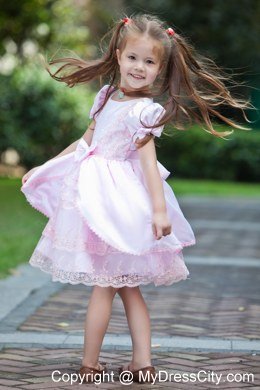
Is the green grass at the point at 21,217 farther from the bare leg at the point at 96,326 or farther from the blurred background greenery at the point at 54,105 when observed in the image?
the bare leg at the point at 96,326

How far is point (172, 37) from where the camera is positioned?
4.21 metres

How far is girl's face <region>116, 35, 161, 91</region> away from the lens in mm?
4121

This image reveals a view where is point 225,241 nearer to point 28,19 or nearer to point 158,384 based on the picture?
point 158,384

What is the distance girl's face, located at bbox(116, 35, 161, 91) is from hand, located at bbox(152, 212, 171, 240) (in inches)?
23.7

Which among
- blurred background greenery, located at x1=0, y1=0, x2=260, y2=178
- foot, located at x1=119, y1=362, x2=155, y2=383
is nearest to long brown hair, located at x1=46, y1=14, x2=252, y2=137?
foot, located at x1=119, y1=362, x2=155, y2=383

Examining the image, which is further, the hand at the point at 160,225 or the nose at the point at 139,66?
the nose at the point at 139,66

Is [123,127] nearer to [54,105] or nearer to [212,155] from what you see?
[54,105]

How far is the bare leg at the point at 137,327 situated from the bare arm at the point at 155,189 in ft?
1.28

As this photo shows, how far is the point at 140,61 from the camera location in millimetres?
4133

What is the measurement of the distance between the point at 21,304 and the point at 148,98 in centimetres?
224

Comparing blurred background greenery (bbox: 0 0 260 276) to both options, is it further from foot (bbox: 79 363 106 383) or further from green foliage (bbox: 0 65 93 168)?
foot (bbox: 79 363 106 383)

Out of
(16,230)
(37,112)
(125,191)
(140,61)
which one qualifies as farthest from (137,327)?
(37,112)

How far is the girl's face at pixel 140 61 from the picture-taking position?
412 centimetres

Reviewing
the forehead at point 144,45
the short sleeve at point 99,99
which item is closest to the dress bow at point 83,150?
the short sleeve at point 99,99
